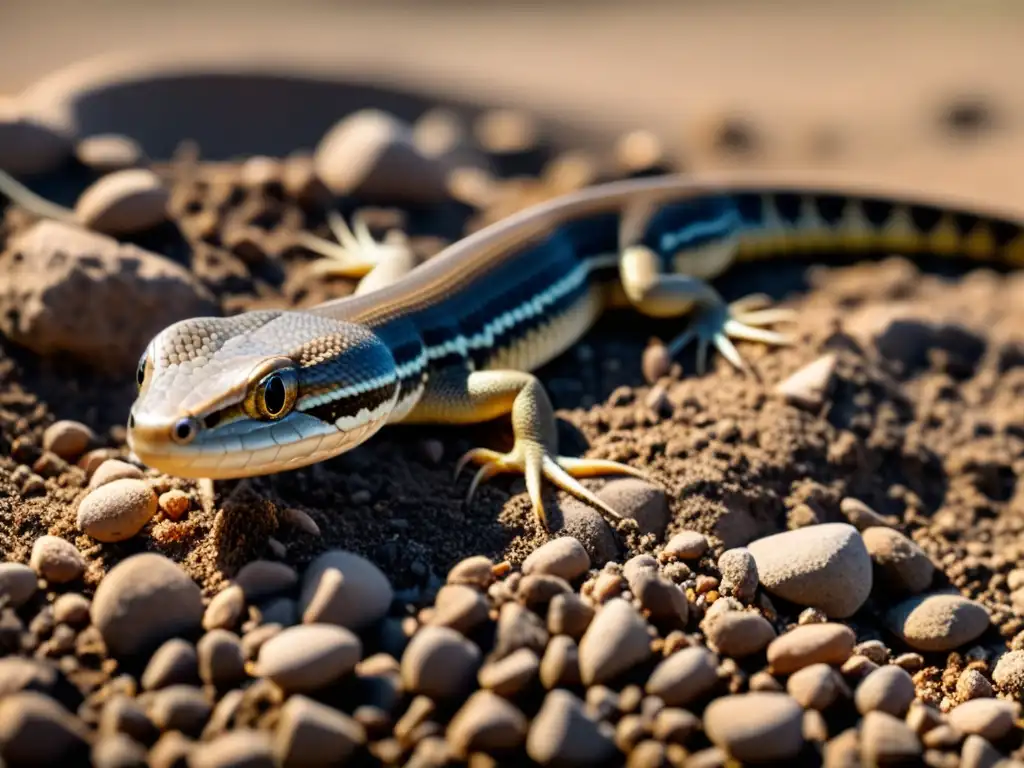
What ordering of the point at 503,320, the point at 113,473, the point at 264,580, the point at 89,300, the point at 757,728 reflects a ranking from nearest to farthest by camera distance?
the point at 757,728
the point at 264,580
the point at 113,473
the point at 89,300
the point at 503,320

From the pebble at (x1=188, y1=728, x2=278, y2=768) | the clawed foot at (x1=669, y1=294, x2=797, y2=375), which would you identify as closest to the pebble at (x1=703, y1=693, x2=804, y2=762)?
the pebble at (x1=188, y1=728, x2=278, y2=768)

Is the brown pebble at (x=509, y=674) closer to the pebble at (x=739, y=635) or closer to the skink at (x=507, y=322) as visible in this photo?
the pebble at (x=739, y=635)

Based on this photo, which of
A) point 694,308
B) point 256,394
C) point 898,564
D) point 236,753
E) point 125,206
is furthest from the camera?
point 694,308

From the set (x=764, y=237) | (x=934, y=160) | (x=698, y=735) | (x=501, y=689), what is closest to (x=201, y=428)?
(x=501, y=689)

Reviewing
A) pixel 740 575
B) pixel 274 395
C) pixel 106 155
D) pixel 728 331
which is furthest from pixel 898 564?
pixel 106 155

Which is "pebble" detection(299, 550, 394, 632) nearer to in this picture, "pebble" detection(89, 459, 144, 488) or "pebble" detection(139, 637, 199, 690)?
"pebble" detection(139, 637, 199, 690)

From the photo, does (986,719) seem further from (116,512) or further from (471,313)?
(116,512)

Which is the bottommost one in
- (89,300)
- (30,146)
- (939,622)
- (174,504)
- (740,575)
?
(939,622)
